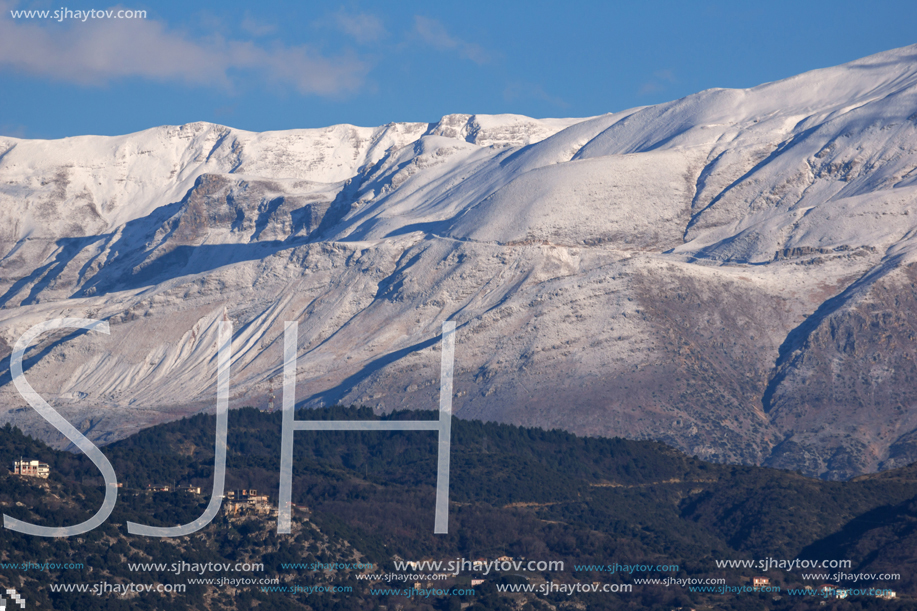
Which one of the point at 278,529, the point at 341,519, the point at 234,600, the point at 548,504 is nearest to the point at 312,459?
the point at 548,504

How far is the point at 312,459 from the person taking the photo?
18738cm

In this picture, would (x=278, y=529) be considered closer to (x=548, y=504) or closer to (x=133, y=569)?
(x=133, y=569)

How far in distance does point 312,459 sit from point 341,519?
45.4 meters

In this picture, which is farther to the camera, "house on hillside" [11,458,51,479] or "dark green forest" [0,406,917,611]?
"house on hillside" [11,458,51,479]

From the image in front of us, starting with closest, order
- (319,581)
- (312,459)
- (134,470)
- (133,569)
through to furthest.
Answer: (133,569) < (319,581) < (134,470) < (312,459)

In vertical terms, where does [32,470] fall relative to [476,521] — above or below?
above

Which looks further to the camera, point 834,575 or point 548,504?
point 548,504

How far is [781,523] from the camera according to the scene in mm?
166000

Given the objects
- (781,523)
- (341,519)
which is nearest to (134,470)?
(341,519)

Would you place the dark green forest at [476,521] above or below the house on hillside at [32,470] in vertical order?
below

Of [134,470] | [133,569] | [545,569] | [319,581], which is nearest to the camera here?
[133,569]

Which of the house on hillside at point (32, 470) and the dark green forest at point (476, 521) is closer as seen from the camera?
the dark green forest at point (476, 521)

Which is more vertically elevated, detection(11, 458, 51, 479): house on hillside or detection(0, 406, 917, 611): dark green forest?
detection(11, 458, 51, 479): house on hillside

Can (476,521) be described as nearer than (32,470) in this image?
No
